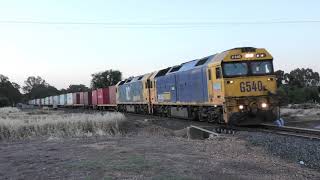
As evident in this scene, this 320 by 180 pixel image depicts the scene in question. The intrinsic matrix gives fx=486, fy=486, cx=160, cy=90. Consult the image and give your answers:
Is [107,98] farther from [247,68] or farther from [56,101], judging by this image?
[56,101]

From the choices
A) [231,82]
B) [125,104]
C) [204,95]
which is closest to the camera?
[231,82]

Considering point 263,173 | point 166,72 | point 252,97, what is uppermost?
point 166,72

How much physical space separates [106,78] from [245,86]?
134531mm

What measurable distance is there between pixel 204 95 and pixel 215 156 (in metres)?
13.2

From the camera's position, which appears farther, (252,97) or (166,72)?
(166,72)

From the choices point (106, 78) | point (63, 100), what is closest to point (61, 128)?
point (63, 100)

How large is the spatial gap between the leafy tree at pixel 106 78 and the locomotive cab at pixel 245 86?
421ft

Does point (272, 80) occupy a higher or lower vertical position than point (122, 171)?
higher

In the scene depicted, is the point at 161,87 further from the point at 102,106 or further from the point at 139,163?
the point at 102,106

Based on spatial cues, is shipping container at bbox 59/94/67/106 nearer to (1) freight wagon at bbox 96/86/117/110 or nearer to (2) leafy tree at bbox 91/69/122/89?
(1) freight wagon at bbox 96/86/117/110

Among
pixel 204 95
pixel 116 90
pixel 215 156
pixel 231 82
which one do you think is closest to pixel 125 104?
pixel 116 90

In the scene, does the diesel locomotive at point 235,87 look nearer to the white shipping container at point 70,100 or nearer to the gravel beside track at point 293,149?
the gravel beside track at point 293,149

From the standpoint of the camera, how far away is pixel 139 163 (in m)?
9.97

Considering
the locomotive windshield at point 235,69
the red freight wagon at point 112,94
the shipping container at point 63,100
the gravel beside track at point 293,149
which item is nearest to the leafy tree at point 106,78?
the shipping container at point 63,100
